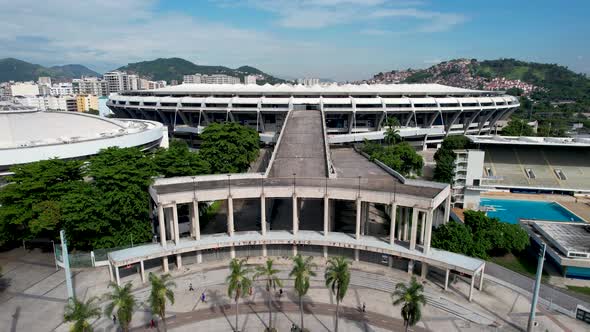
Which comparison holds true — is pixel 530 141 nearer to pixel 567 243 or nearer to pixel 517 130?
pixel 517 130

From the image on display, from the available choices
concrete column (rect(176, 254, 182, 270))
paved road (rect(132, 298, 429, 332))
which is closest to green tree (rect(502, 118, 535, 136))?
paved road (rect(132, 298, 429, 332))

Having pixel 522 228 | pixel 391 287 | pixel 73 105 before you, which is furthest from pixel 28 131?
pixel 73 105

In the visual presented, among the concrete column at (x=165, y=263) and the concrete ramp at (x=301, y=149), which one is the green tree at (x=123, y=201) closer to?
the concrete column at (x=165, y=263)

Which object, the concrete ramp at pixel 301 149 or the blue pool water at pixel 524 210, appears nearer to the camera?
the concrete ramp at pixel 301 149

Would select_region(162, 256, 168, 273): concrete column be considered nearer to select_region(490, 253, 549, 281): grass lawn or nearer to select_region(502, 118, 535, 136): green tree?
select_region(490, 253, 549, 281): grass lawn

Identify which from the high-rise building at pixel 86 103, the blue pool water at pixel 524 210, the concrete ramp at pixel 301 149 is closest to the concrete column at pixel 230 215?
the concrete ramp at pixel 301 149

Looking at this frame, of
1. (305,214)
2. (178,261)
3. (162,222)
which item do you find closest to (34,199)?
(162,222)
